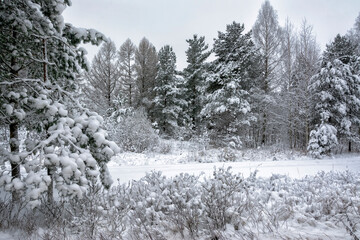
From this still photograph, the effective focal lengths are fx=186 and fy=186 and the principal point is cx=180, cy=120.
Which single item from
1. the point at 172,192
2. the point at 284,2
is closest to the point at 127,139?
the point at 172,192

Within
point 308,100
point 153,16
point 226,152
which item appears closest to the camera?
point 226,152

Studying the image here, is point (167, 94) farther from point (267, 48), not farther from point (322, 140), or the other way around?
point (322, 140)

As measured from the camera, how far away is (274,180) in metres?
4.55

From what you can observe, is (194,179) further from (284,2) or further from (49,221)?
(284,2)

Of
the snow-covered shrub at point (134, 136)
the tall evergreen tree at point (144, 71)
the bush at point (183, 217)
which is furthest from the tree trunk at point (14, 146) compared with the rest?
the tall evergreen tree at point (144, 71)

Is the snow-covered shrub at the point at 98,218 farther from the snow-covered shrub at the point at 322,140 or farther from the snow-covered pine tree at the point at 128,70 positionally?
the snow-covered pine tree at the point at 128,70

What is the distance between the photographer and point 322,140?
9688 millimetres

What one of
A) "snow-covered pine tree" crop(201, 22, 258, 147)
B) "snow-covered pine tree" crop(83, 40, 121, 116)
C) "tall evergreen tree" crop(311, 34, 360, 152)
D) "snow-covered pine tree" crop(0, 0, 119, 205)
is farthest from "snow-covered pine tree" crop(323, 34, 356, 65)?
"snow-covered pine tree" crop(83, 40, 121, 116)

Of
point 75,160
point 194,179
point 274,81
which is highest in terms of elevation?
point 274,81

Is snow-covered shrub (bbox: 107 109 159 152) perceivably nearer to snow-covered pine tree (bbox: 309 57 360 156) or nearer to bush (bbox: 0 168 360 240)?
bush (bbox: 0 168 360 240)

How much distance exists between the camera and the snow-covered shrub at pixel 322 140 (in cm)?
956

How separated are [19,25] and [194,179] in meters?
4.10

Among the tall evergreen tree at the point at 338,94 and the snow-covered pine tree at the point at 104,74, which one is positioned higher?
the snow-covered pine tree at the point at 104,74

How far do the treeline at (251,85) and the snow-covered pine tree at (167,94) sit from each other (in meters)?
0.10
